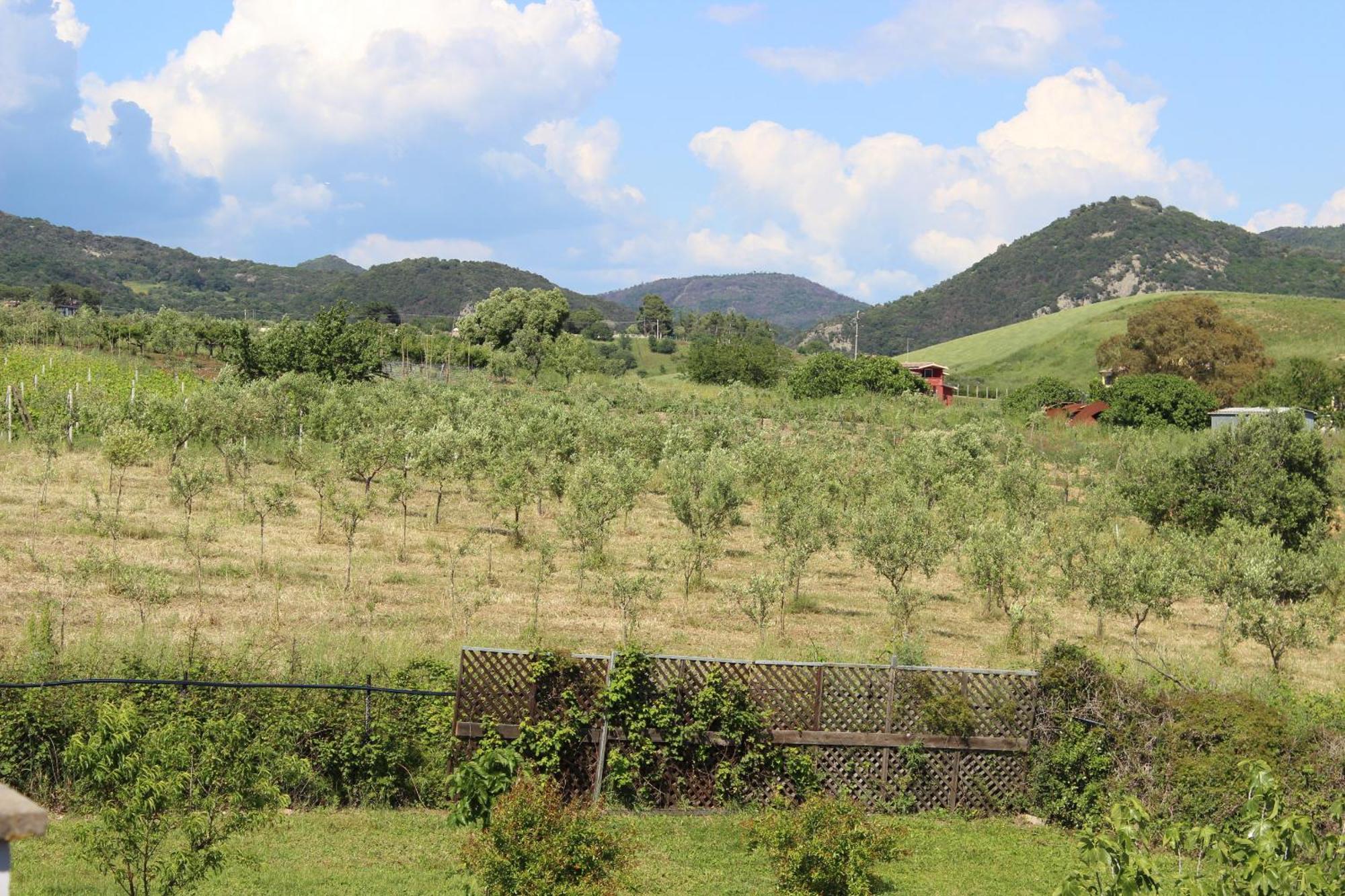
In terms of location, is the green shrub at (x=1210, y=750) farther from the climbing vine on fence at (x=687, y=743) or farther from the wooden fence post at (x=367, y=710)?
the wooden fence post at (x=367, y=710)

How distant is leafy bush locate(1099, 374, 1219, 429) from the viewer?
243ft

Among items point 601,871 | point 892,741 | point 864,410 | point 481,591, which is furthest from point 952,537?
point 864,410

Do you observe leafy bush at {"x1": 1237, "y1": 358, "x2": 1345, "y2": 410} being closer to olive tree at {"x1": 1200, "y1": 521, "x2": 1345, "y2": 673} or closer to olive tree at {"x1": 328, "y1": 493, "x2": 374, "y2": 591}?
A: olive tree at {"x1": 1200, "y1": 521, "x2": 1345, "y2": 673}

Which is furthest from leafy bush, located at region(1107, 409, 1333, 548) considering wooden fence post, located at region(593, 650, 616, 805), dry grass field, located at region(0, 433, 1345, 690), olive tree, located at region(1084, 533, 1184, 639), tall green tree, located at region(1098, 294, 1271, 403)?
tall green tree, located at region(1098, 294, 1271, 403)

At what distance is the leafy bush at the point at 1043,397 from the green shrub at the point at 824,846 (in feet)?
231

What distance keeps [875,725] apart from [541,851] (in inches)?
240

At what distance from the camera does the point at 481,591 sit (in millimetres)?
23641

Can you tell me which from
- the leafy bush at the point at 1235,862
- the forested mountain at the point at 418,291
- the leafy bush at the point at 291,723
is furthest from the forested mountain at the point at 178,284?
the leafy bush at the point at 1235,862

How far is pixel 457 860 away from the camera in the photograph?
12.0 metres

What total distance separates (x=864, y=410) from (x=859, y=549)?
41956 mm

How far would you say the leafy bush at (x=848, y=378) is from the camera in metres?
83.6

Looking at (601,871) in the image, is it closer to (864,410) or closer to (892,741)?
(892,741)

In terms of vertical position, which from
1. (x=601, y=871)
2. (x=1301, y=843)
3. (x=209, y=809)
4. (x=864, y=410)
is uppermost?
(x=864, y=410)

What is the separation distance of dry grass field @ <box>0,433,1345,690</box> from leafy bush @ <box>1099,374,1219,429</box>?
45.6 meters
